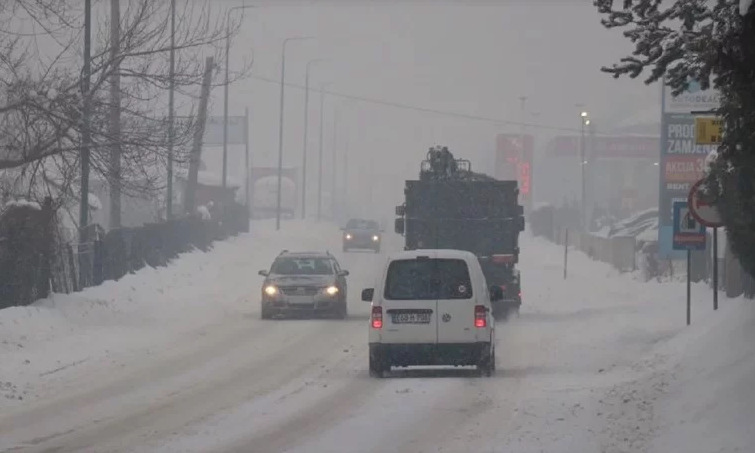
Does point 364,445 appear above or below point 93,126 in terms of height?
below

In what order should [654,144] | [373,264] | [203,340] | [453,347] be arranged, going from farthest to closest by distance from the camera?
[654,144] < [373,264] < [203,340] < [453,347]

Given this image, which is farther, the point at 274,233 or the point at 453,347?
the point at 274,233

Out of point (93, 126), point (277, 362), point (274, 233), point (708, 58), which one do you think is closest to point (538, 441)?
point (708, 58)

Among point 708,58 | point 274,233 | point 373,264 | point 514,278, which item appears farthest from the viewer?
point 274,233

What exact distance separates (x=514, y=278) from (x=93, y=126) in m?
9.62

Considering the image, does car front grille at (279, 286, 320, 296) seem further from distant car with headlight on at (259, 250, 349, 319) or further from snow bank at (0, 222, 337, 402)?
snow bank at (0, 222, 337, 402)

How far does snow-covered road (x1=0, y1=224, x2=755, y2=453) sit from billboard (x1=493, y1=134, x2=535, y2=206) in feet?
248

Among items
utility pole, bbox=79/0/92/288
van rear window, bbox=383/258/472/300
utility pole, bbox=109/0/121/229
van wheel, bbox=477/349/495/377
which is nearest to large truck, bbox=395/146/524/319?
utility pole, bbox=109/0/121/229

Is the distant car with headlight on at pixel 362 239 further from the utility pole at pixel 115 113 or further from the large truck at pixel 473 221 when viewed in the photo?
the utility pole at pixel 115 113

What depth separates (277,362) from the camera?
2345 centimetres

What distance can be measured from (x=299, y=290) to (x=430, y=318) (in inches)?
491

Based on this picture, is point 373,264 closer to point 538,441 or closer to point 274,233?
point 274,233

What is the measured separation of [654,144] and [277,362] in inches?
4334

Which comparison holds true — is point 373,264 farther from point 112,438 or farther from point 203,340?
point 112,438
